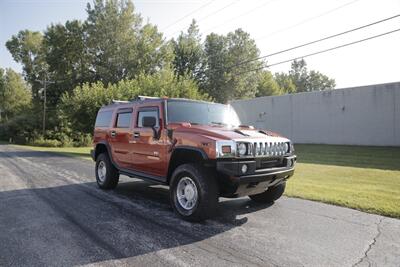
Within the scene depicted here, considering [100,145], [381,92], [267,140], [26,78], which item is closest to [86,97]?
[100,145]

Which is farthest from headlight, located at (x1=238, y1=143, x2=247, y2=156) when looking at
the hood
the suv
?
the hood

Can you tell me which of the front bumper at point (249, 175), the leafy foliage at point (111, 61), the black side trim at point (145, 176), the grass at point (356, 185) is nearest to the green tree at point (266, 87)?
the leafy foliage at point (111, 61)

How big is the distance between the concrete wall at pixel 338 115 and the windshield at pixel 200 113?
18282mm

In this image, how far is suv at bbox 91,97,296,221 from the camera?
210 inches

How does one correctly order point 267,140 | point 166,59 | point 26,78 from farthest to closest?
1. point 26,78
2. point 166,59
3. point 267,140

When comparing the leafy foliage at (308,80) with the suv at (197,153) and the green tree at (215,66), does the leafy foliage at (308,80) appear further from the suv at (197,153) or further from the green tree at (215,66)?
the suv at (197,153)

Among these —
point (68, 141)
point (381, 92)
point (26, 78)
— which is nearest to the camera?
point (381, 92)

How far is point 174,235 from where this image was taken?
4.88 meters

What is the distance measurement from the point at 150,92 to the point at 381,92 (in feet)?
52.1

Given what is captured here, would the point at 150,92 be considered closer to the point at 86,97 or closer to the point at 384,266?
the point at 86,97

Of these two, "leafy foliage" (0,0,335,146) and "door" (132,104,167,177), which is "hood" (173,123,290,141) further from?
"leafy foliage" (0,0,335,146)

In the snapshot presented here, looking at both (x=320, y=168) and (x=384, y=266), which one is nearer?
(x=384, y=266)

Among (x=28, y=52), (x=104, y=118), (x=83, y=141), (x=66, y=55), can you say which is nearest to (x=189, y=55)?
(x=66, y=55)

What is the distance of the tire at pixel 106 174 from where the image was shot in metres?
8.37
